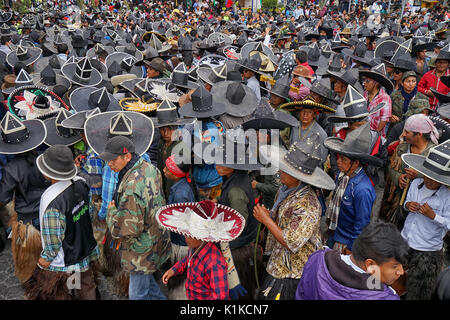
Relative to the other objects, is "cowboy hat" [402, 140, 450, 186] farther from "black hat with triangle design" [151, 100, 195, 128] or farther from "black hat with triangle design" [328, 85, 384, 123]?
"black hat with triangle design" [151, 100, 195, 128]

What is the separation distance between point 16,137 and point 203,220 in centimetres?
276

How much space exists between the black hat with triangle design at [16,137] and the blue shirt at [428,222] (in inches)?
167

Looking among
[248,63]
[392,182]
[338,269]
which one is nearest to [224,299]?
[338,269]

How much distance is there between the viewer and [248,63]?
7164 millimetres

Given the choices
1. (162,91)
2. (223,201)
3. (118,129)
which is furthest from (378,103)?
(118,129)

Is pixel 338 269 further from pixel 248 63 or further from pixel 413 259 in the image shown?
pixel 248 63

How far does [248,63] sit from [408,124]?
3988mm

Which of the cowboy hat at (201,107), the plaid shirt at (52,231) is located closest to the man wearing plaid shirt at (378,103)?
the cowboy hat at (201,107)

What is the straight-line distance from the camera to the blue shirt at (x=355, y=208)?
328 centimetres

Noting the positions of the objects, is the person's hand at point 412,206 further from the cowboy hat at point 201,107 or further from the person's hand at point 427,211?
the cowboy hat at point 201,107

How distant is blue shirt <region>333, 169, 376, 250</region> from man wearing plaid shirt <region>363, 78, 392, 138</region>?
9.10ft

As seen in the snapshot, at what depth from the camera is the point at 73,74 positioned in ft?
24.4

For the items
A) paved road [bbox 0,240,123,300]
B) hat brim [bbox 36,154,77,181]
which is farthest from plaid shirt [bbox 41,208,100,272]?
paved road [bbox 0,240,123,300]
